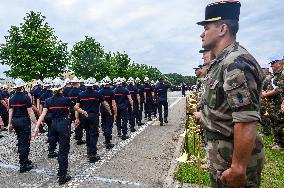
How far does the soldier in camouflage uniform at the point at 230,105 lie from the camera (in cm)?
280

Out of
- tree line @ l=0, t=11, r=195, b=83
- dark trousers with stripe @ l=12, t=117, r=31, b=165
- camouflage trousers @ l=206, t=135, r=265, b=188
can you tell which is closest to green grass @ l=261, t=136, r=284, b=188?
camouflage trousers @ l=206, t=135, r=265, b=188

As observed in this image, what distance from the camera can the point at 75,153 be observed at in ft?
38.2

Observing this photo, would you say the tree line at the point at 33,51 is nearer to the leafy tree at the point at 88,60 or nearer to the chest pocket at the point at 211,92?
the leafy tree at the point at 88,60

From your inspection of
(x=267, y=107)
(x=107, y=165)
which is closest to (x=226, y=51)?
(x=107, y=165)

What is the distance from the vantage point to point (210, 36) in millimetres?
3223

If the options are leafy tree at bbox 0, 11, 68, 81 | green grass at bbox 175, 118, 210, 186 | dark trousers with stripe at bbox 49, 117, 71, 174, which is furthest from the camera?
leafy tree at bbox 0, 11, 68, 81

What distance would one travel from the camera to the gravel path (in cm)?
823

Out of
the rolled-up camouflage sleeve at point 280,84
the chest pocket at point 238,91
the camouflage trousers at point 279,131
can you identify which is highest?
the rolled-up camouflage sleeve at point 280,84

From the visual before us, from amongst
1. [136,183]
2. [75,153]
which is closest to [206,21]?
[136,183]

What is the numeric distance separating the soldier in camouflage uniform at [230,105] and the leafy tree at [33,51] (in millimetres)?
39486

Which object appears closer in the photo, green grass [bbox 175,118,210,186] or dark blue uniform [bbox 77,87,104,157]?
green grass [bbox 175,118,210,186]

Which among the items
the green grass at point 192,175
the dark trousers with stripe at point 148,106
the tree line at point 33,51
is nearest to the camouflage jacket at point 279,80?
the green grass at point 192,175

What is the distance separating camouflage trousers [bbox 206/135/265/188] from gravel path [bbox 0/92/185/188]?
4.84 meters

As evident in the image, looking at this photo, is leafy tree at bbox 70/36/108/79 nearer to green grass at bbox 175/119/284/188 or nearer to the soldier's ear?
green grass at bbox 175/119/284/188
